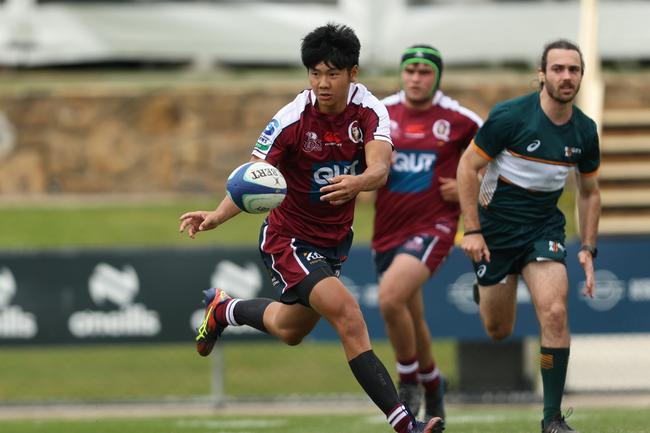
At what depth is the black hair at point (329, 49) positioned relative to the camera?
714cm

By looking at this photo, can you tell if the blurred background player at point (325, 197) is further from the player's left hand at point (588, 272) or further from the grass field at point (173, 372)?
the grass field at point (173, 372)

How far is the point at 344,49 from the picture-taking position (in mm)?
7172

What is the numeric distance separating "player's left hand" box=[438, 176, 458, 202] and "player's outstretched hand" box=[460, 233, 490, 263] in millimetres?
1655

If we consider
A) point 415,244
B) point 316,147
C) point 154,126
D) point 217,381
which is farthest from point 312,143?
point 154,126

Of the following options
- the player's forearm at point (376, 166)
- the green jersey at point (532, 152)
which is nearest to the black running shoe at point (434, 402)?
the green jersey at point (532, 152)

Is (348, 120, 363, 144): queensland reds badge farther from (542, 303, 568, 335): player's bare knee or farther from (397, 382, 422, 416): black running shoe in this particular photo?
(397, 382, 422, 416): black running shoe

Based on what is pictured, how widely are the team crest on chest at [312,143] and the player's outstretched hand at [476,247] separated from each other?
3.71 ft

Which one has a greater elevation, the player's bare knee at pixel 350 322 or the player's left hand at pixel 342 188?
the player's left hand at pixel 342 188

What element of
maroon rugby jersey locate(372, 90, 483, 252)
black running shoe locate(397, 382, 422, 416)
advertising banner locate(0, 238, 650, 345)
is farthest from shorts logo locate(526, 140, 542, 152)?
advertising banner locate(0, 238, 650, 345)

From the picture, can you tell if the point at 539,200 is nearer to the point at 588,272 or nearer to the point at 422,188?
the point at 588,272

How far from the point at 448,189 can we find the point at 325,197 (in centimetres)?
274

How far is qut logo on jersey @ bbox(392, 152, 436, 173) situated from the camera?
9.59 metres

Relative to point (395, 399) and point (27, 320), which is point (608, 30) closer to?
point (27, 320)

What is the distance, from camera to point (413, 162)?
960cm
